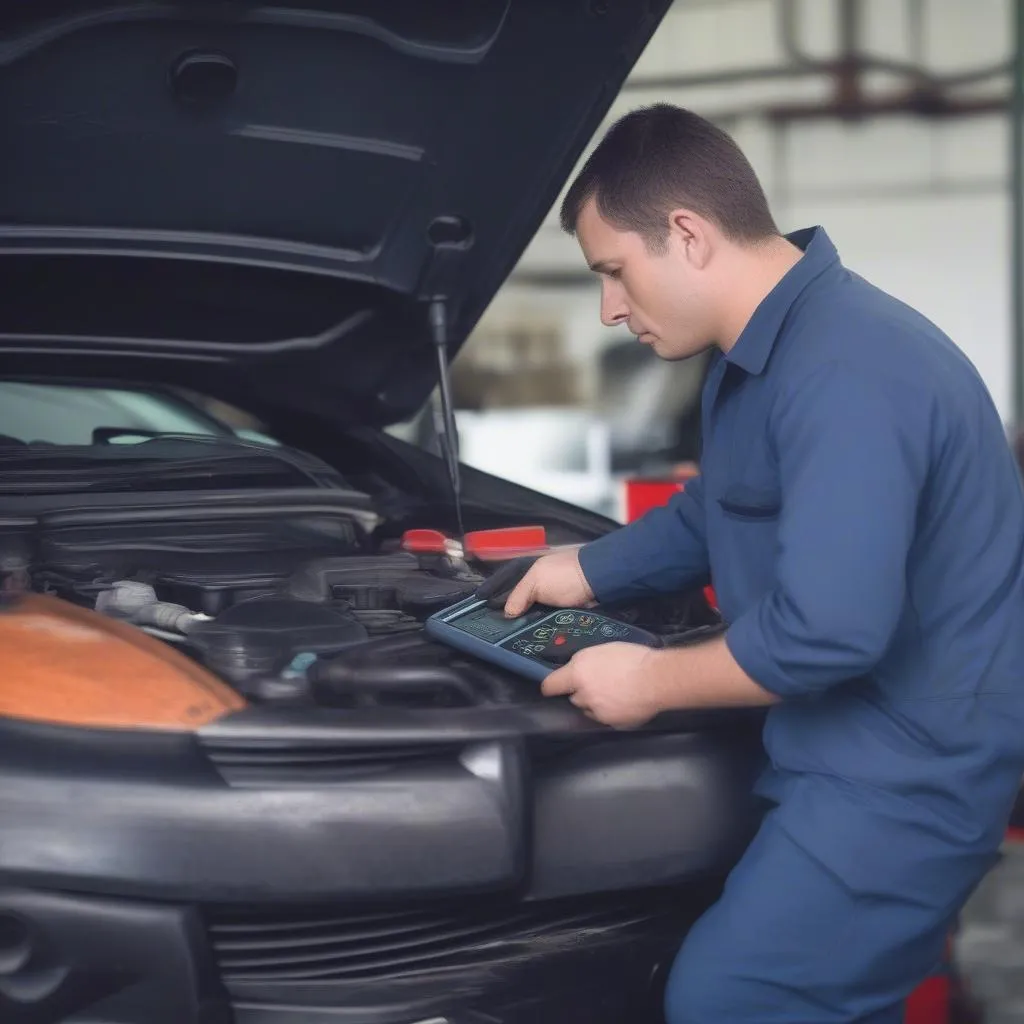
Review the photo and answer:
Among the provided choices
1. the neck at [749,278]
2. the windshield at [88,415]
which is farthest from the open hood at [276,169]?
the neck at [749,278]

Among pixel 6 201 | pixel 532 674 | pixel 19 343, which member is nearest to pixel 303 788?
pixel 532 674

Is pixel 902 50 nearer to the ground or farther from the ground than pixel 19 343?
farther from the ground

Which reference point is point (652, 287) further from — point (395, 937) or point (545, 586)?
point (395, 937)

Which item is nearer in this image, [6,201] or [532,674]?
[532,674]

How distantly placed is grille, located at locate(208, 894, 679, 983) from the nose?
0.64 meters

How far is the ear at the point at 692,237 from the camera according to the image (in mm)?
1457

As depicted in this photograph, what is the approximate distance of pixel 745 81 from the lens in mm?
8148

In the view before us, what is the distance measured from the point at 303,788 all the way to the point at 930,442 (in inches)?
27.4

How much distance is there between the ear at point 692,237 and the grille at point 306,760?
1.86 feet

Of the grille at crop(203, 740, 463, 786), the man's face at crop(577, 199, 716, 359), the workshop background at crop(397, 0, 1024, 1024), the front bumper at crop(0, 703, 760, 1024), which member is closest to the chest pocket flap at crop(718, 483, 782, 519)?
the man's face at crop(577, 199, 716, 359)

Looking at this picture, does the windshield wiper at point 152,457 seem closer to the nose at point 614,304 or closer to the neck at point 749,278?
the nose at point 614,304

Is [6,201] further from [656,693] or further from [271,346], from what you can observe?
[656,693]

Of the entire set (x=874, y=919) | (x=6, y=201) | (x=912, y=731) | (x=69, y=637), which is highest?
(x=6, y=201)

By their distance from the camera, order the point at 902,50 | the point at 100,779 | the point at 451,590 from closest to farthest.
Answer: the point at 100,779 → the point at 451,590 → the point at 902,50
